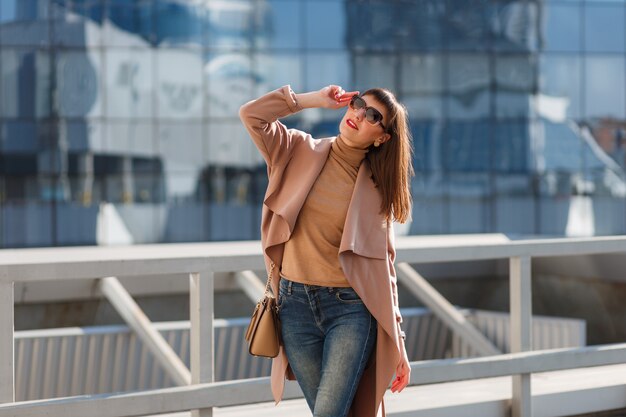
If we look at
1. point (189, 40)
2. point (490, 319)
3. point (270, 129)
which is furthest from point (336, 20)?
point (270, 129)

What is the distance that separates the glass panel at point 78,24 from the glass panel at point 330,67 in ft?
20.6

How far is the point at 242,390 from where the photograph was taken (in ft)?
15.6

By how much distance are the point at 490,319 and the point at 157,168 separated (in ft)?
76.3

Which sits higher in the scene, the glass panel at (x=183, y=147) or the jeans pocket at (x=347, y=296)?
the glass panel at (x=183, y=147)

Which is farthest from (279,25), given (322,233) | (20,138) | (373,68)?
(322,233)

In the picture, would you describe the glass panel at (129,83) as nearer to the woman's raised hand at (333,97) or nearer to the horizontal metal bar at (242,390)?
the horizontal metal bar at (242,390)

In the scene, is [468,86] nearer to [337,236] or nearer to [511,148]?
[511,148]

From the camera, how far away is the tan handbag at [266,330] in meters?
3.84

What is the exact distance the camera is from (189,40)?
106 ft

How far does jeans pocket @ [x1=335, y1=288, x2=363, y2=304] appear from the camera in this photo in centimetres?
378

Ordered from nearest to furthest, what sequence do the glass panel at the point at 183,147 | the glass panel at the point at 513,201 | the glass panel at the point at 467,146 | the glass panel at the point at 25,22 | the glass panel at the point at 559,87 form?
the glass panel at the point at 25,22, the glass panel at the point at 183,147, the glass panel at the point at 467,146, the glass panel at the point at 513,201, the glass panel at the point at 559,87

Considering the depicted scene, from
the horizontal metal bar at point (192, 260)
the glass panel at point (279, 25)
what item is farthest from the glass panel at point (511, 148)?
the horizontal metal bar at point (192, 260)

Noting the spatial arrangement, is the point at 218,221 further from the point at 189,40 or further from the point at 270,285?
the point at 270,285

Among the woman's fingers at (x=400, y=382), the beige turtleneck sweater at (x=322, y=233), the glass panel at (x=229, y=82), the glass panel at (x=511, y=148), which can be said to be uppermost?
the glass panel at (x=229, y=82)
